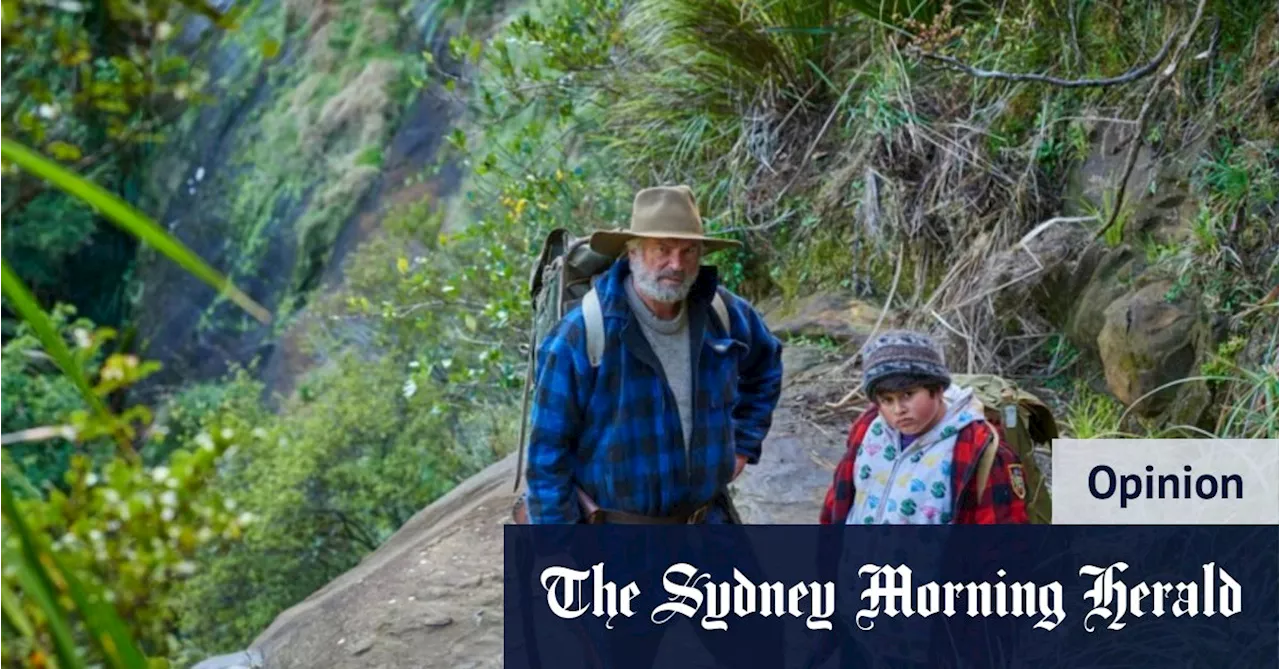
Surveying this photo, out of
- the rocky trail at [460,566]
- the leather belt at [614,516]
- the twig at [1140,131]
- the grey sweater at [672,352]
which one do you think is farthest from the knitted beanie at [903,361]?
the twig at [1140,131]

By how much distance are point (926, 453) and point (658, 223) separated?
1.08 metres

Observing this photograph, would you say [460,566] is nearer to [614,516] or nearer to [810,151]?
[614,516]

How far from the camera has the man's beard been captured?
15.3ft

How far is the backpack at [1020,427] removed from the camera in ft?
14.5

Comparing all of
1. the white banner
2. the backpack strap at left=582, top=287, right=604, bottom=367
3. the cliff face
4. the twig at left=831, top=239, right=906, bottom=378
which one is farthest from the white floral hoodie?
the cliff face

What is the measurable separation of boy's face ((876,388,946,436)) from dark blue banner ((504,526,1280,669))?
0.26 metres

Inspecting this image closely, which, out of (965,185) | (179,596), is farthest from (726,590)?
(179,596)

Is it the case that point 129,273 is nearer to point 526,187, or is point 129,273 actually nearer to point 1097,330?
point 526,187

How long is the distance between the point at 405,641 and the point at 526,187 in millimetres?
4666

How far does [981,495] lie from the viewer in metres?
4.17

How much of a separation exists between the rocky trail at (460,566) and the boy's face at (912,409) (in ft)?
8.61

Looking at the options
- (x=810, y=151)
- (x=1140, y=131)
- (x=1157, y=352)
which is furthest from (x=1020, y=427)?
(x=810, y=151)

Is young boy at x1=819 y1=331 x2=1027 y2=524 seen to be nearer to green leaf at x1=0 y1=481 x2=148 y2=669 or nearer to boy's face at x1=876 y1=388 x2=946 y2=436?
boy's face at x1=876 y1=388 x2=946 y2=436

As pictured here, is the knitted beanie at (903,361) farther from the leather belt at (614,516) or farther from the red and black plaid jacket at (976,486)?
the leather belt at (614,516)
